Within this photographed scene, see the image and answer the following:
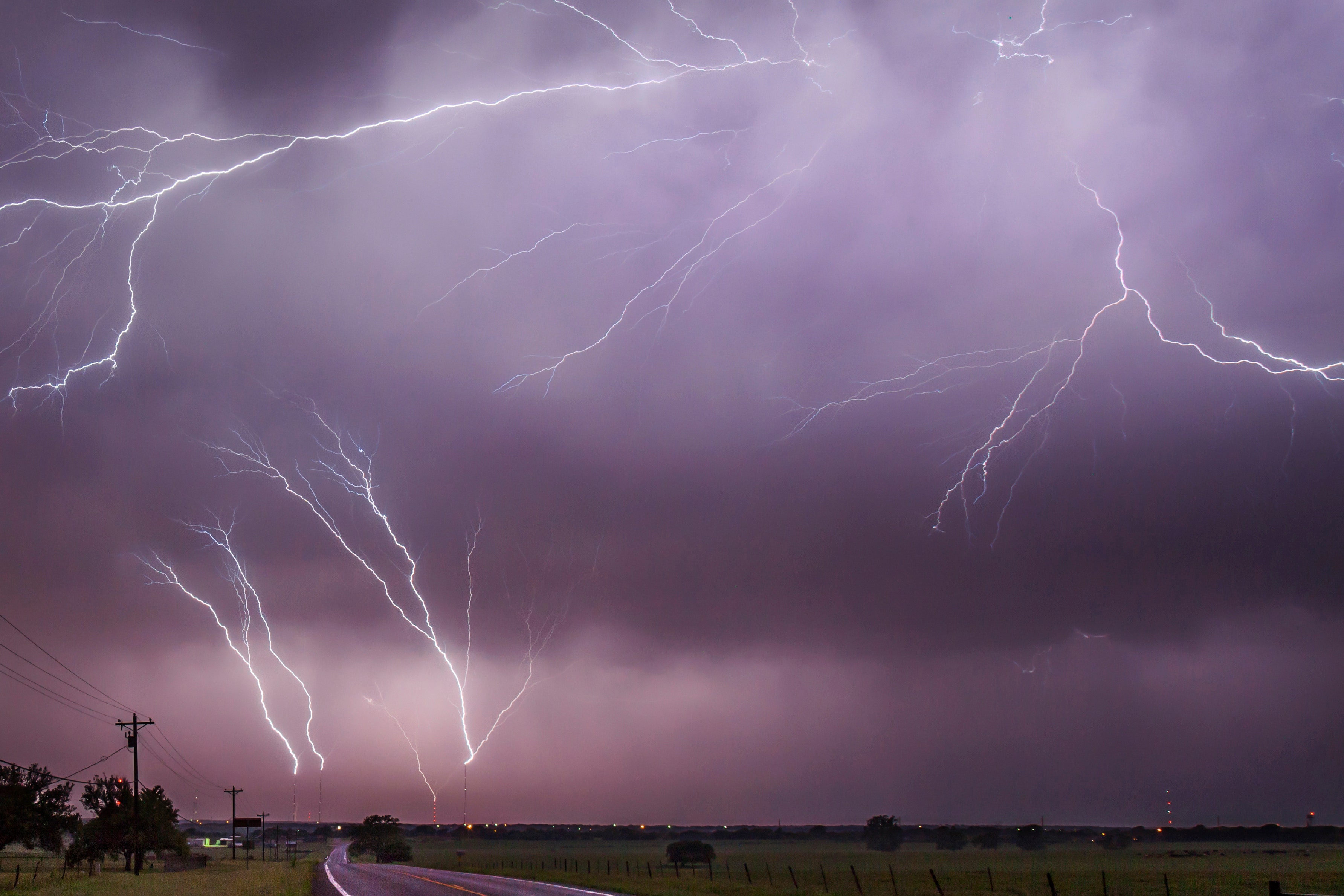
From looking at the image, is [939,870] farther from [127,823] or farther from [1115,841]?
[1115,841]

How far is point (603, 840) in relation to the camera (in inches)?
5915

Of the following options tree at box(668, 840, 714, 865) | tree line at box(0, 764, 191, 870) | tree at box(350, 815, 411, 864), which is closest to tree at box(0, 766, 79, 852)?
tree line at box(0, 764, 191, 870)

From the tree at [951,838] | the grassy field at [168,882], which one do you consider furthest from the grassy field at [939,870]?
the grassy field at [168,882]

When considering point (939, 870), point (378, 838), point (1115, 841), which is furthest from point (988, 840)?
point (378, 838)

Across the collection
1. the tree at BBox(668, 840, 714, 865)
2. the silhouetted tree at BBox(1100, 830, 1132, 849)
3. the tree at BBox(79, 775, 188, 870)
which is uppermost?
the tree at BBox(79, 775, 188, 870)

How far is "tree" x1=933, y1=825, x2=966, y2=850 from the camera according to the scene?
8575 centimetres

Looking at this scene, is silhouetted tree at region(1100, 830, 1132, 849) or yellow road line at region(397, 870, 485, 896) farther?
silhouetted tree at region(1100, 830, 1132, 849)

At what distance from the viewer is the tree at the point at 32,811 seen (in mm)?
34344

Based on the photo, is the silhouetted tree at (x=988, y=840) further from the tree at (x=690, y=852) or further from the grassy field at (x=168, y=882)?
the grassy field at (x=168, y=882)

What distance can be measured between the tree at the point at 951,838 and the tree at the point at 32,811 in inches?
2758

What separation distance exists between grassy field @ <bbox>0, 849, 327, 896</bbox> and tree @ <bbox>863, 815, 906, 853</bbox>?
188 ft

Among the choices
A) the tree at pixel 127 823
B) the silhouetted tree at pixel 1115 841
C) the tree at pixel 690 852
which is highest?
the tree at pixel 127 823

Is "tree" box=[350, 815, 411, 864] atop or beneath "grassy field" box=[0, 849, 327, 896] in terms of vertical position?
beneath

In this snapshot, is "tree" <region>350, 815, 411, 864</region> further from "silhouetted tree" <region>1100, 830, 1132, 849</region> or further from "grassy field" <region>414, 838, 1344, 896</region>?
"silhouetted tree" <region>1100, 830, 1132, 849</region>
